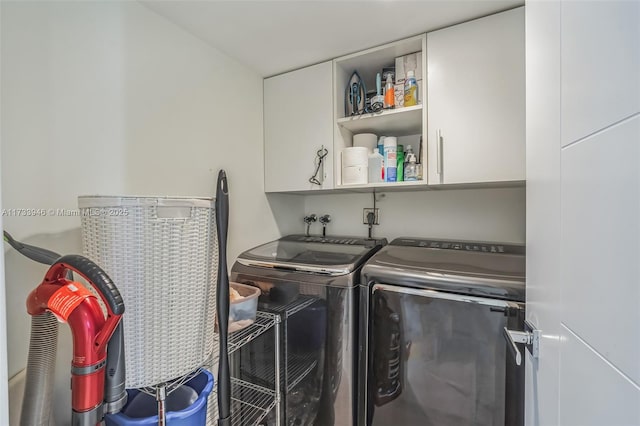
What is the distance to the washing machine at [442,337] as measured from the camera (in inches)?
38.5

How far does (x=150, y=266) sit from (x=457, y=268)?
1.08m

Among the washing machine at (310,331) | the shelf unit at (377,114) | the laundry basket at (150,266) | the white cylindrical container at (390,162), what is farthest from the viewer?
the white cylindrical container at (390,162)

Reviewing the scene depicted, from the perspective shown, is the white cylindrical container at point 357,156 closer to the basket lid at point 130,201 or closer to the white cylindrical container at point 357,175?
the white cylindrical container at point 357,175

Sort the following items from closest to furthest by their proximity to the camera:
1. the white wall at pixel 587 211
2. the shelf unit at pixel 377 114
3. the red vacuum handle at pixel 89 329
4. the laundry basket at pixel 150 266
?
the white wall at pixel 587 211 → the red vacuum handle at pixel 89 329 → the laundry basket at pixel 150 266 → the shelf unit at pixel 377 114

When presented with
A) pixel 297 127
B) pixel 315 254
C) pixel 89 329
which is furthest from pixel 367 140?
pixel 89 329

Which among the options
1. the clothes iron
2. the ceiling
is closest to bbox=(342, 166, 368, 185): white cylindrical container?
the clothes iron

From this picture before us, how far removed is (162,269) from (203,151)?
0.79 meters

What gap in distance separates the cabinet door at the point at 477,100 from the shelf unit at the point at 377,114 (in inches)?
2.4

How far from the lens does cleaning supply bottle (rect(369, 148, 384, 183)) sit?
4.89ft

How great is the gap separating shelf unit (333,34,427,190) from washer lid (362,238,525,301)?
354 mm

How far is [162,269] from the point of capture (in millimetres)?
698

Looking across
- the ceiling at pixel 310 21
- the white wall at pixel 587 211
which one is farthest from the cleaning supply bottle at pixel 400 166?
the white wall at pixel 587 211

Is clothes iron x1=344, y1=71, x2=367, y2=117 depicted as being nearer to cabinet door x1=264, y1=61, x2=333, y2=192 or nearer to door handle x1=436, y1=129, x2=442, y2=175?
→ cabinet door x1=264, y1=61, x2=333, y2=192

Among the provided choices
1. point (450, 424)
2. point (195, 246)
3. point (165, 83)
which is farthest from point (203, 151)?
point (450, 424)
